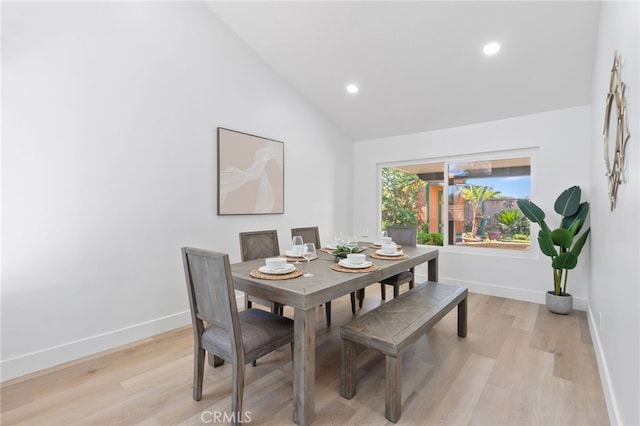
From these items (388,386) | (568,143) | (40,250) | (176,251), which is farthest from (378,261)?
(568,143)

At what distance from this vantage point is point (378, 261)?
2.59 m

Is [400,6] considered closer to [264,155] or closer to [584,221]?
[264,155]

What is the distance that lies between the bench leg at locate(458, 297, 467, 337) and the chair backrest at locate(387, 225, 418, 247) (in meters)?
0.99

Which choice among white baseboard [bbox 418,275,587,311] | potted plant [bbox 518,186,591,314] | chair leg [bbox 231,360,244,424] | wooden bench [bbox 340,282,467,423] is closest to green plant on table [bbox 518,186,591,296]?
potted plant [bbox 518,186,591,314]

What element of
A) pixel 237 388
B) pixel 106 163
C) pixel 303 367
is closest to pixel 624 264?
pixel 303 367

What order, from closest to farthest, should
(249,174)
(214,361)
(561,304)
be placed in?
(214,361)
(561,304)
(249,174)

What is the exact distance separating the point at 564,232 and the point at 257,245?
3.13m

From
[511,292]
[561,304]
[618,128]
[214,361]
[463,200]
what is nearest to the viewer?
[618,128]

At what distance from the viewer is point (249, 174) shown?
3.65m

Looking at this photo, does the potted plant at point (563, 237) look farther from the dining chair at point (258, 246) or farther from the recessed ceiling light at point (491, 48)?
the dining chair at point (258, 246)

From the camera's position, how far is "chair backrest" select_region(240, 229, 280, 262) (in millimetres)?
2826

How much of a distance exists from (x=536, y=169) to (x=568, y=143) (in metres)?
0.41

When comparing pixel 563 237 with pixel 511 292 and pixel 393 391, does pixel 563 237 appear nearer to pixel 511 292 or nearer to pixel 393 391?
pixel 511 292

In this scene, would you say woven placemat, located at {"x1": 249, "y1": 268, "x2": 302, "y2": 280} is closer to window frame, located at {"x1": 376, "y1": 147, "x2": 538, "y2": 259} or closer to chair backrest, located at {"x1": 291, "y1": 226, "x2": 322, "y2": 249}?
chair backrest, located at {"x1": 291, "y1": 226, "x2": 322, "y2": 249}
